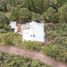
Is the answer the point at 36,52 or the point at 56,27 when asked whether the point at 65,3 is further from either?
the point at 36,52

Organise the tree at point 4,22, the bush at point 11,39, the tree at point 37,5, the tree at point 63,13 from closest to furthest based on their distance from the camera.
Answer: the bush at point 11,39, the tree at point 4,22, the tree at point 63,13, the tree at point 37,5

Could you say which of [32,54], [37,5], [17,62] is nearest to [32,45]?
[32,54]

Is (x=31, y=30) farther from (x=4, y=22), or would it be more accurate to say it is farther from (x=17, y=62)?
(x=17, y=62)

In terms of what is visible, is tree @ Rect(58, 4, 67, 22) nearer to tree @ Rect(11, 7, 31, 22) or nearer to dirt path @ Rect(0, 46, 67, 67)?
tree @ Rect(11, 7, 31, 22)

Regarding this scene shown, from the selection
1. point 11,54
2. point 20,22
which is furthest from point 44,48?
point 20,22

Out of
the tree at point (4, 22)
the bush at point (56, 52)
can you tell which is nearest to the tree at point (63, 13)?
the bush at point (56, 52)

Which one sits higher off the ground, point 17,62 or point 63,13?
point 63,13

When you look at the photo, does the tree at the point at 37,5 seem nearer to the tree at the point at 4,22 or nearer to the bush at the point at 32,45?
the tree at the point at 4,22
